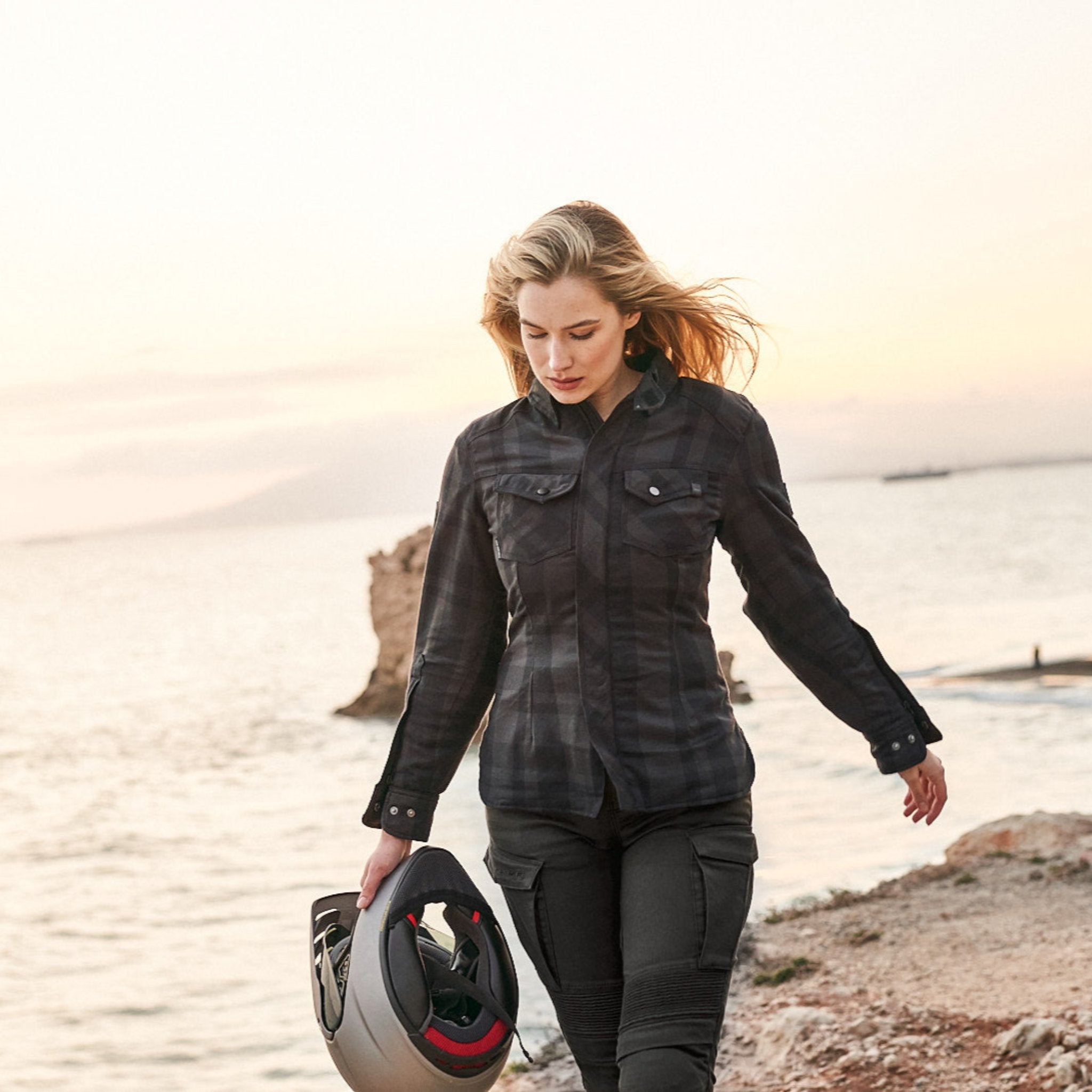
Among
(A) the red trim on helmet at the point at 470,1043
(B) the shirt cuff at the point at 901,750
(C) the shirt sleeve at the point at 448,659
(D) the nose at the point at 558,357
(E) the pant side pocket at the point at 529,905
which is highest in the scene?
(D) the nose at the point at 558,357

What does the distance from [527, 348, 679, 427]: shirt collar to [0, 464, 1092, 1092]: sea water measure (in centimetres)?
682

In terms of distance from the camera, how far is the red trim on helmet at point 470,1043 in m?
2.99

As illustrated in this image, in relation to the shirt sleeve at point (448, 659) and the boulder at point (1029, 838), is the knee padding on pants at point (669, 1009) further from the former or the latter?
the boulder at point (1029, 838)

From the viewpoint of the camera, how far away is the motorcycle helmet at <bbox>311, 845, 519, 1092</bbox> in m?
2.98

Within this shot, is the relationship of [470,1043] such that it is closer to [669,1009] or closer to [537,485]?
[669,1009]

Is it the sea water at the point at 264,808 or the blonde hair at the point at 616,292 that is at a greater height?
the blonde hair at the point at 616,292

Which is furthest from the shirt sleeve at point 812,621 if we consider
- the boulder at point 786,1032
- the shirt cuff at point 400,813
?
the boulder at point 786,1032

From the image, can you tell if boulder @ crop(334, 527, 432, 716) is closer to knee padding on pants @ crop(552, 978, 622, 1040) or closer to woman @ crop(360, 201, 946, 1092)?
woman @ crop(360, 201, 946, 1092)

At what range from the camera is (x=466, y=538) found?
318 centimetres

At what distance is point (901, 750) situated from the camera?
311 centimetres

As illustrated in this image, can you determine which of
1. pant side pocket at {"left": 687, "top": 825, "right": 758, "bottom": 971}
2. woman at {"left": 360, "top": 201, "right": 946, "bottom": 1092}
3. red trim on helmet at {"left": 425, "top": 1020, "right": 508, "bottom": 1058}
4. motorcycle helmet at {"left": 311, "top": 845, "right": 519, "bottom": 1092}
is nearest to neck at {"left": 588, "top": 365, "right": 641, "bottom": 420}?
woman at {"left": 360, "top": 201, "right": 946, "bottom": 1092}

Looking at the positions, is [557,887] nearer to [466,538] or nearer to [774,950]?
[466,538]

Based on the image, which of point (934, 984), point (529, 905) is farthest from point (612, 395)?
point (934, 984)

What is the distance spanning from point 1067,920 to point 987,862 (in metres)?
2.04
